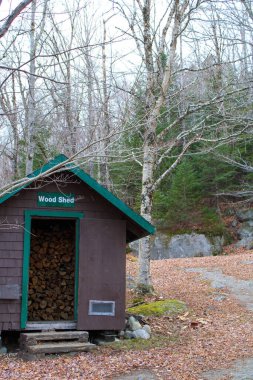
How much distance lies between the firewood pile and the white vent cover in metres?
0.98

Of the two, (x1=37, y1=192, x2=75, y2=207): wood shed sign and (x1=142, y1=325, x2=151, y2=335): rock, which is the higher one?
(x1=37, y1=192, x2=75, y2=207): wood shed sign

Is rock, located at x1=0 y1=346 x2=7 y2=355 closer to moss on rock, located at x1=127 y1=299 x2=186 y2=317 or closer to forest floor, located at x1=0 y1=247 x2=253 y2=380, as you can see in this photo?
forest floor, located at x1=0 y1=247 x2=253 y2=380

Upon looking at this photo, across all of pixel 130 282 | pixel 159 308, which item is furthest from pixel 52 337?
pixel 130 282

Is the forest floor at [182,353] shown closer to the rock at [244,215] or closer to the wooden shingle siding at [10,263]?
the wooden shingle siding at [10,263]

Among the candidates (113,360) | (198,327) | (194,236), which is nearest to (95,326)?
(113,360)

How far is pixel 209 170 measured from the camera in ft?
90.9

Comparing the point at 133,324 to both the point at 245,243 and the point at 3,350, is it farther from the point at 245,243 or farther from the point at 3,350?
the point at 245,243

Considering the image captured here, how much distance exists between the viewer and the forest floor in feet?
24.3

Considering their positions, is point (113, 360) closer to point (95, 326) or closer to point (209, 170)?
point (95, 326)

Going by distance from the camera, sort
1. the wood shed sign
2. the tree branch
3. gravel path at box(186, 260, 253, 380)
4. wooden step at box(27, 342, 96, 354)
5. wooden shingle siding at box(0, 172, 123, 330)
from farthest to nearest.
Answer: the wood shed sign, wooden shingle siding at box(0, 172, 123, 330), wooden step at box(27, 342, 96, 354), gravel path at box(186, 260, 253, 380), the tree branch

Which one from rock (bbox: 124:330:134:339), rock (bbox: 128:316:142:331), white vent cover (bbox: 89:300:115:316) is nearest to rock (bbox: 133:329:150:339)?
rock (bbox: 124:330:134:339)

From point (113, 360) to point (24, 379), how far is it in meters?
1.56

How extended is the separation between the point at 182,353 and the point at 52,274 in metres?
3.21

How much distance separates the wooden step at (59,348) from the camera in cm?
834
